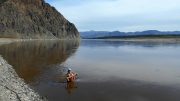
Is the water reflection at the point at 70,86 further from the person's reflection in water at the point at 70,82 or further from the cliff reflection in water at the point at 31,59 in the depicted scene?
the cliff reflection in water at the point at 31,59

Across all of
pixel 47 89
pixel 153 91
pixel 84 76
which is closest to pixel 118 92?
pixel 153 91

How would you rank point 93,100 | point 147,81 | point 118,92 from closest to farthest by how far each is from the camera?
point 93,100
point 118,92
point 147,81

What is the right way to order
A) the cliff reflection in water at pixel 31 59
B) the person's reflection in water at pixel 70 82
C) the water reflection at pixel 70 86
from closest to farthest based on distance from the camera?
the water reflection at pixel 70 86, the person's reflection in water at pixel 70 82, the cliff reflection in water at pixel 31 59

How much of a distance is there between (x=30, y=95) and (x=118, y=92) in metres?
7.89

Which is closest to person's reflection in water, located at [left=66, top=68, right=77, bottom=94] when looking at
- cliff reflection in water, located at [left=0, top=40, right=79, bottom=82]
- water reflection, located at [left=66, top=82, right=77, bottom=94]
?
water reflection, located at [left=66, top=82, right=77, bottom=94]

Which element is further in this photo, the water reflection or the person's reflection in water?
the person's reflection in water

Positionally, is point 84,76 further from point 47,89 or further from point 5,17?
point 5,17

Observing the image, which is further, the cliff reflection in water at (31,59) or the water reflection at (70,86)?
the cliff reflection in water at (31,59)

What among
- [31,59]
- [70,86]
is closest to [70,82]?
[70,86]

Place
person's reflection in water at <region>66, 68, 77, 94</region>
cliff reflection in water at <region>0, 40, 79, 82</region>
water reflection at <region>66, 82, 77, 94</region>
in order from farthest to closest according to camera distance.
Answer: cliff reflection in water at <region>0, 40, 79, 82</region>
person's reflection in water at <region>66, 68, 77, 94</region>
water reflection at <region>66, 82, 77, 94</region>

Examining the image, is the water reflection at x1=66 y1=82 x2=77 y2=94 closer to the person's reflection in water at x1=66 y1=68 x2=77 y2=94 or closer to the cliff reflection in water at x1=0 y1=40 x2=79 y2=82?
the person's reflection in water at x1=66 y1=68 x2=77 y2=94

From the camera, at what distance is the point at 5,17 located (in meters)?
190

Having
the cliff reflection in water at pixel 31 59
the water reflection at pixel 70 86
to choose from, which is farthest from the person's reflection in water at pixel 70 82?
the cliff reflection in water at pixel 31 59

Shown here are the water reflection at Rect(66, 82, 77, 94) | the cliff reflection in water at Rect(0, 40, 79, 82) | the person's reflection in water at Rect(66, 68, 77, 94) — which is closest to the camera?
the water reflection at Rect(66, 82, 77, 94)
